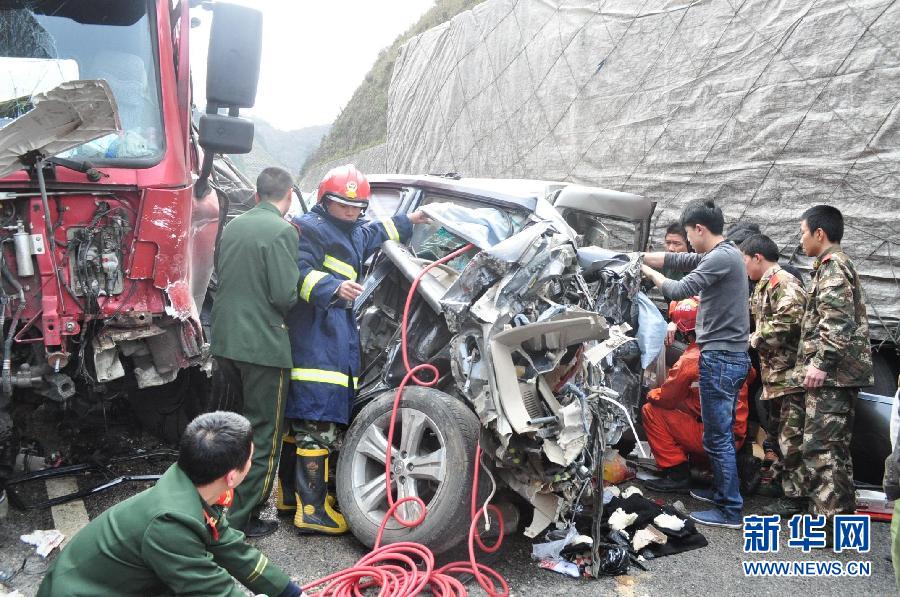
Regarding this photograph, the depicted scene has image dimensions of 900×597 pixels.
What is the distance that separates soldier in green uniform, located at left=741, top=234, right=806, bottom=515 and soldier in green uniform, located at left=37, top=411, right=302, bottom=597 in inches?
133

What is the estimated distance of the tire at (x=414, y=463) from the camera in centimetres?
311

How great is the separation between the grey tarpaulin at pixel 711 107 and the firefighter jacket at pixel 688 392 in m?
1.30

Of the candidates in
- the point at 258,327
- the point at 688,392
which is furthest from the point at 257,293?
the point at 688,392

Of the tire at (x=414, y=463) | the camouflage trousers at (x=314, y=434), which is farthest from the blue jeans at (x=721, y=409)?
the camouflage trousers at (x=314, y=434)

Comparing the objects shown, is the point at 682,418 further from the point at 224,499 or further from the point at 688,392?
the point at 224,499

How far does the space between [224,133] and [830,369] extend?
3535 millimetres

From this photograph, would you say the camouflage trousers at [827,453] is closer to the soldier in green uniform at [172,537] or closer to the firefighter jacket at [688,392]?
the firefighter jacket at [688,392]

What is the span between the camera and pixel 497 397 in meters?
2.99

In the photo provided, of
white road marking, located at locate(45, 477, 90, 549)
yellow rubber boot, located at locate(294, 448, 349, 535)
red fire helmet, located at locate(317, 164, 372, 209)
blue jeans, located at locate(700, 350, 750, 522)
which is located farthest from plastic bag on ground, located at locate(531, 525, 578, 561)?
white road marking, located at locate(45, 477, 90, 549)

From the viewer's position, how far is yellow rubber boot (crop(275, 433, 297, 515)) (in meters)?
3.73

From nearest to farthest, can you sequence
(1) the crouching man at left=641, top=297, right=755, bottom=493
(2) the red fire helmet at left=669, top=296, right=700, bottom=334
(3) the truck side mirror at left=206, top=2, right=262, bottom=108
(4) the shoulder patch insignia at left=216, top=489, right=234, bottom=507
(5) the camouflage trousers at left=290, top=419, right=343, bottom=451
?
(4) the shoulder patch insignia at left=216, top=489, right=234, bottom=507 < (3) the truck side mirror at left=206, top=2, right=262, bottom=108 < (5) the camouflage trousers at left=290, top=419, right=343, bottom=451 < (1) the crouching man at left=641, top=297, right=755, bottom=493 < (2) the red fire helmet at left=669, top=296, right=700, bottom=334

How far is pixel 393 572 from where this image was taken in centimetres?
295

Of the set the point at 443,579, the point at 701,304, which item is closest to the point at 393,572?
the point at 443,579

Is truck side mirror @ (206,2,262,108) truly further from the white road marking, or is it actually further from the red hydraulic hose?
the white road marking
